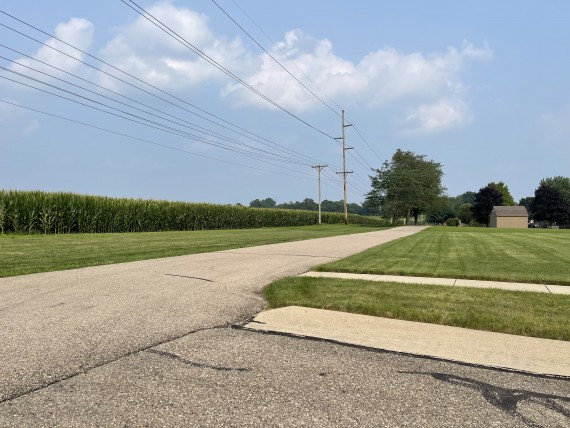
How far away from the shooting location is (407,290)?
7.18m

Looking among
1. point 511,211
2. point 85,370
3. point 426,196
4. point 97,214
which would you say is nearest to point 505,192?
point 511,211

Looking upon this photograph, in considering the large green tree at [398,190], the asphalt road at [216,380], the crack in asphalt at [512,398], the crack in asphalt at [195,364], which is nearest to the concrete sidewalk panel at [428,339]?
the asphalt road at [216,380]

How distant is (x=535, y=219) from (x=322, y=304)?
367ft

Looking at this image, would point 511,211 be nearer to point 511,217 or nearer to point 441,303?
point 511,217

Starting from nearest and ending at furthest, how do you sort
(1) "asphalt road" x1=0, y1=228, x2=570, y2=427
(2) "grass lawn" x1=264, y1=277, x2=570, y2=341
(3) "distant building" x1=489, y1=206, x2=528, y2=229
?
(1) "asphalt road" x1=0, y1=228, x2=570, y2=427, (2) "grass lawn" x1=264, y1=277, x2=570, y2=341, (3) "distant building" x1=489, y1=206, x2=528, y2=229

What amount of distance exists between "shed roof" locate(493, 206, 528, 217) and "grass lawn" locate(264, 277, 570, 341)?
270 feet

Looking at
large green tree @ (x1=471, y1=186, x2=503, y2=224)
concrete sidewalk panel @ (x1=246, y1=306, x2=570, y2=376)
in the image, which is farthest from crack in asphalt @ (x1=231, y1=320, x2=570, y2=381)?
large green tree @ (x1=471, y1=186, x2=503, y2=224)

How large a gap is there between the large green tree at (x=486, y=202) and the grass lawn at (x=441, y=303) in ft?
322

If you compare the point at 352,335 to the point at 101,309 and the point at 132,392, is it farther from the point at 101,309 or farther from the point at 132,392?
the point at 101,309

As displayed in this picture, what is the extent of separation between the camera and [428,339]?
4.63 metres

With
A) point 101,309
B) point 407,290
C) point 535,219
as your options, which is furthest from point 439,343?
point 535,219

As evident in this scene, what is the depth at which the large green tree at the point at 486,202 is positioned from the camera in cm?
9362

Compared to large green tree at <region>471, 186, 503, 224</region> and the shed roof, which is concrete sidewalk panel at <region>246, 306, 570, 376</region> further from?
large green tree at <region>471, 186, 503, 224</region>

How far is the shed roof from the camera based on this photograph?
77537mm
